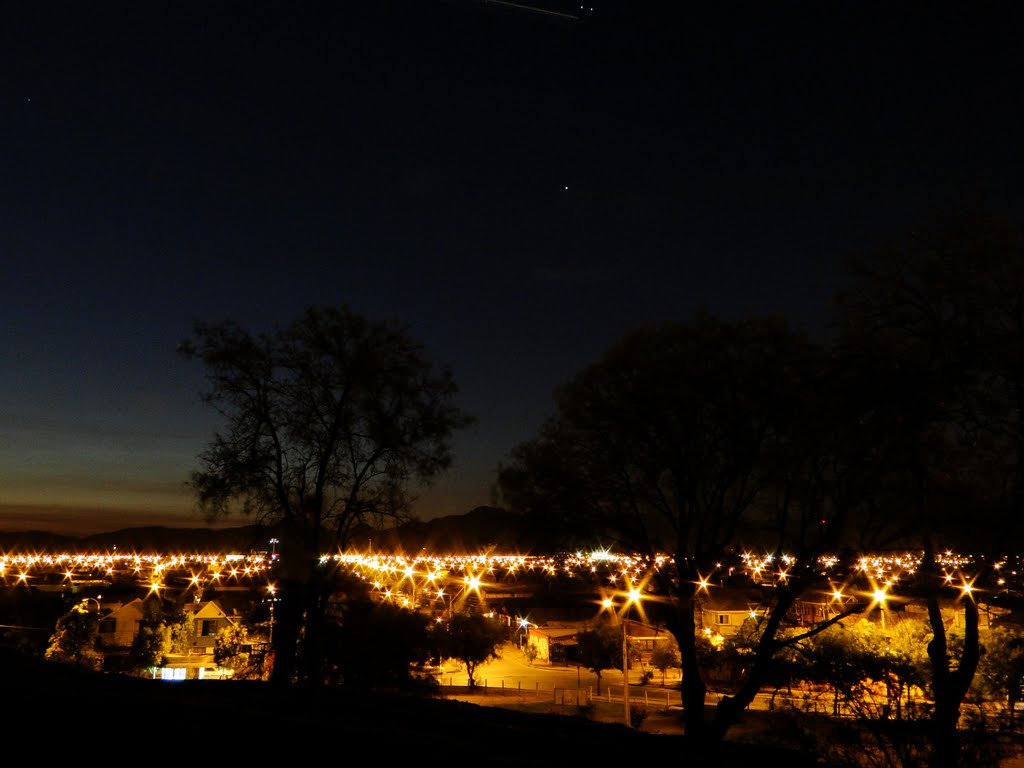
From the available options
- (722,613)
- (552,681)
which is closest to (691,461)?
(552,681)

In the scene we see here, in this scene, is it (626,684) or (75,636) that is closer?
(626,684)

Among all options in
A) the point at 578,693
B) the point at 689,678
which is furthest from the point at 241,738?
the point at 578,693

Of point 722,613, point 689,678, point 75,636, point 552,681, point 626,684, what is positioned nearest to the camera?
point 689,678

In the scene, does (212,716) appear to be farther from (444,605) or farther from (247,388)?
(444,605)

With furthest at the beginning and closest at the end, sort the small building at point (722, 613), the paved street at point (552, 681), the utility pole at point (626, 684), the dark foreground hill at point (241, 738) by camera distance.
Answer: the small building at point (722, 613), the paved street at point (552, 681), the utility pole at point (626, 684), the dark foreground hill at point (241, 738)

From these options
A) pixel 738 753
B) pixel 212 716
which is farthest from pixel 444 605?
pixel 212 716

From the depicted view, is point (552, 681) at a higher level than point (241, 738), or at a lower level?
lower

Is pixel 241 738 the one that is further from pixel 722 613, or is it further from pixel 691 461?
pixel 722 613

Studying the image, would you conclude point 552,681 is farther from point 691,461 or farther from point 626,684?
point 691,461

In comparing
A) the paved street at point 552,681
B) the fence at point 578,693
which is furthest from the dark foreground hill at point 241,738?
the paved street at point 552,681

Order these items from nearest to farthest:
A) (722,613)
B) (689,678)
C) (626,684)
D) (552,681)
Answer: (689,678) → (626,684) → (552,681) → (722,613)

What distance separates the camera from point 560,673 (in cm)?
4616

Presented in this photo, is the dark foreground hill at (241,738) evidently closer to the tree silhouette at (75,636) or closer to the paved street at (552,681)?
the paved street at (552,681)

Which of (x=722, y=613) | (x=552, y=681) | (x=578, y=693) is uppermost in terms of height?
(x=722, y=613)
